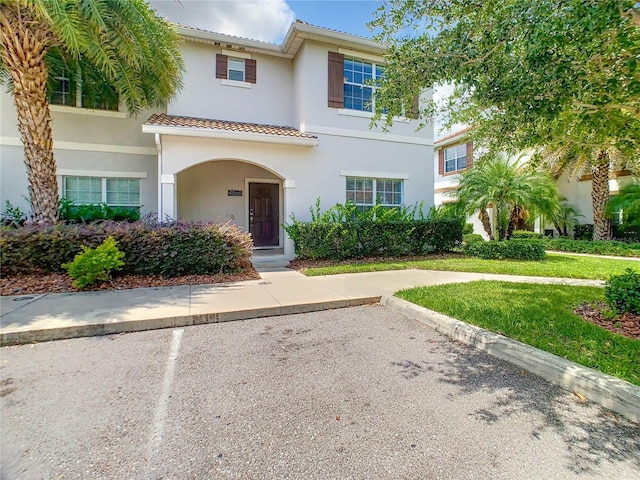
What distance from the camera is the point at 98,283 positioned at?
6.53m

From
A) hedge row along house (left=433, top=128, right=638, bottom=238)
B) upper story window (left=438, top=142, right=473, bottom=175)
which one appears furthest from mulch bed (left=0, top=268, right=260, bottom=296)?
upper story window (left=438, top=142, right=473, bottom=175)

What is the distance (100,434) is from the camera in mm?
2412

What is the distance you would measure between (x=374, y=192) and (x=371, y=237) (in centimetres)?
212

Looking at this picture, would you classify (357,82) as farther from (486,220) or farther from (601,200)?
(601,200)

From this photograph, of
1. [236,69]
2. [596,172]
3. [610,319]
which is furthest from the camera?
[596,172]

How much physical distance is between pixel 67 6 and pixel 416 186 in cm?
1038

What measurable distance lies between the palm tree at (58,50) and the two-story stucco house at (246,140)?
1.49 meters

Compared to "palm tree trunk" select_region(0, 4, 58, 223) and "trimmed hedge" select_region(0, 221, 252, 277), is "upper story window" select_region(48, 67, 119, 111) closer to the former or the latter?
"palm tree trunk" select_region(0, 4, 58, 223)

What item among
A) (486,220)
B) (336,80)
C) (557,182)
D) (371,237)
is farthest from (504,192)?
(557,182)

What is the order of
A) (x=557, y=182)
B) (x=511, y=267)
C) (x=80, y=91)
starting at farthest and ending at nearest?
(x=557, y=182) < (x=80, y=91) < (x=511, y=267)

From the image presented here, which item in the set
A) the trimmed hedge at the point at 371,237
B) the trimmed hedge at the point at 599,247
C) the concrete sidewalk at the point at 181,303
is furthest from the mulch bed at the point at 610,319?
the trimmed hedge at the point at 599,247

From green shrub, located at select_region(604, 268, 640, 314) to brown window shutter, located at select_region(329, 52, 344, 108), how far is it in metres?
8.53

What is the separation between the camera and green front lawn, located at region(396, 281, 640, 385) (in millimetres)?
3365

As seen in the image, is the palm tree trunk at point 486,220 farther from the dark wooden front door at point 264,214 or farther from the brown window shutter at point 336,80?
the dark wooden front door at point 264,214
